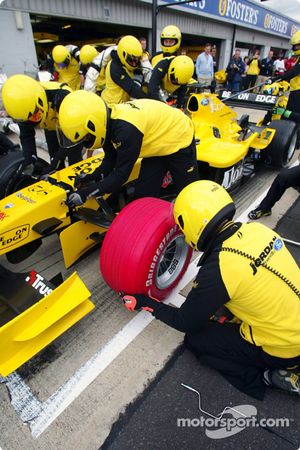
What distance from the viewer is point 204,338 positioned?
1999mm

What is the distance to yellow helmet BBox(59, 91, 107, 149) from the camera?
7.11 feet

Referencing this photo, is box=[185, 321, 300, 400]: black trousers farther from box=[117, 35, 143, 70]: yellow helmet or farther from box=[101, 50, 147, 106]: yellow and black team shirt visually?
box=[117, 35, 143, 70]: yellow helmet

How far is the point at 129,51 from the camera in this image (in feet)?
13.6

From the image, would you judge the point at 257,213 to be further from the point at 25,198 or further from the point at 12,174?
the point at 12,174

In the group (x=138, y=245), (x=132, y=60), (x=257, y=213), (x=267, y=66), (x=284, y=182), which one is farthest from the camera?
(x=267, y=66)

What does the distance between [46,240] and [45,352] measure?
1517 millimetres

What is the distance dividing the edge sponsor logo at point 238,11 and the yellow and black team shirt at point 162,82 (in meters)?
17.1

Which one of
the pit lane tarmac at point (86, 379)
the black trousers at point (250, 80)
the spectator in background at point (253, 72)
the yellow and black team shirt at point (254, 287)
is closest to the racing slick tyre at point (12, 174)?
the pit lane tarmac at point (86, 379)

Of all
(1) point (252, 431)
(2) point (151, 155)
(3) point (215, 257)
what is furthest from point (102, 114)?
(1) point (252, 431)

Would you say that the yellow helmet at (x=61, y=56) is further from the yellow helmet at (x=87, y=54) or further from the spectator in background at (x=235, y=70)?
the spectator in background at (x=235, y=70)

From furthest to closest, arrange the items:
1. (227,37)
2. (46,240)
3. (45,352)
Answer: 1. (227,37)
2. (46,240)
3. (45,352)

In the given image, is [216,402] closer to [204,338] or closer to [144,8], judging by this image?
[204,338]

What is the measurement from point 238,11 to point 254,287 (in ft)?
78.3

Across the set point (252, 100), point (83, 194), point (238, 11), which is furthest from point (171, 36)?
point (238, 11)
